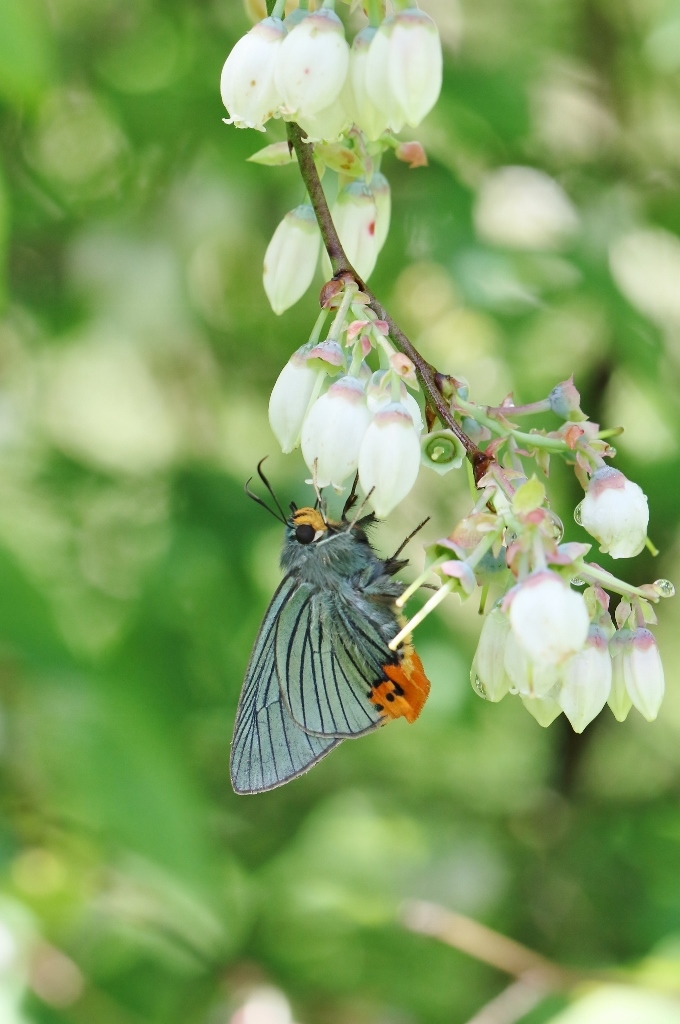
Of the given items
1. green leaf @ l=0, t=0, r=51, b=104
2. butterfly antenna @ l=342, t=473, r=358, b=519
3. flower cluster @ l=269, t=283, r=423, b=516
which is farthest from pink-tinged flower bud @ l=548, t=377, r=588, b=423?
green leaf @ l=0, t=0, r=51, b=104

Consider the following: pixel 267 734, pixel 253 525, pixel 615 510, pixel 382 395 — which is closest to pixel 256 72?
pixel 382 395

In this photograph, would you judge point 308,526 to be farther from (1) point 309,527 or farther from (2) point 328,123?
(2) point 328,123

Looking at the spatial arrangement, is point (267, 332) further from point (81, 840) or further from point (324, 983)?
point (324, 983)

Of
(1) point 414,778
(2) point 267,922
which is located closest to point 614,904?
(1) point 414,778

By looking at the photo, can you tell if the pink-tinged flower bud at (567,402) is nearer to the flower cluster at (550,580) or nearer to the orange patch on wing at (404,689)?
the flower cluster at (550,580)

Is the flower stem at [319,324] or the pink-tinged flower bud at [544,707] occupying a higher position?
the flower stem at [319,324]

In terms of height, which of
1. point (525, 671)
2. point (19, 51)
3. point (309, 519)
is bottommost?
point (525, 671)

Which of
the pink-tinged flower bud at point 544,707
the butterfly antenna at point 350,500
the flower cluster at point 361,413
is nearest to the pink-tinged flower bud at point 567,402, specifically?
the flower cluster at point 361,413
